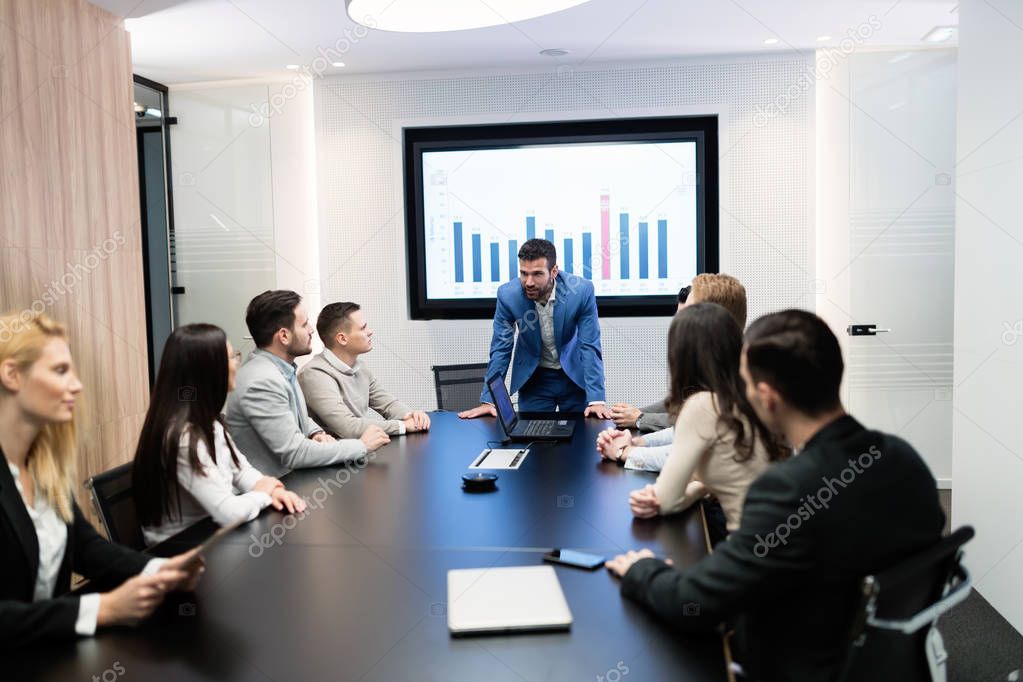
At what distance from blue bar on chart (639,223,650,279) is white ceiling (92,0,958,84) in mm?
1103

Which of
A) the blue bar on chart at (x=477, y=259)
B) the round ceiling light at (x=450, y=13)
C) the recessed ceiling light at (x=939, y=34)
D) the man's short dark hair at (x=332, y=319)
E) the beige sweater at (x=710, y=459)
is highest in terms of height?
the recessed ceiling light at (x=939, y=34)

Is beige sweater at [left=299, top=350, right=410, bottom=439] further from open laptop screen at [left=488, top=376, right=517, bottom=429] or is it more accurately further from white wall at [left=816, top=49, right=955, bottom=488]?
white wall at [left=816, top=49, right=955, bottom=488]

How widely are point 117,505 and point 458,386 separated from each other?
2607 mm

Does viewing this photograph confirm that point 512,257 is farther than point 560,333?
Yes

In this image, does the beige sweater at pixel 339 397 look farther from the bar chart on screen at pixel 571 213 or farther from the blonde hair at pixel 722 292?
the bar chart on screen at pixel 571 213

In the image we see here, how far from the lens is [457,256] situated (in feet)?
19.8

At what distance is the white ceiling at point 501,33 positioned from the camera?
15.0 feet

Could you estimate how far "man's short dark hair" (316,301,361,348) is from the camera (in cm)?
371

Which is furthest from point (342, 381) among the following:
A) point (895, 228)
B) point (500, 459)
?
point (895, 228)

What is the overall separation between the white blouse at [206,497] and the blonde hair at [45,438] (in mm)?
459

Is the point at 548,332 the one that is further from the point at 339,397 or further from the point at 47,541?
the point at 47,541

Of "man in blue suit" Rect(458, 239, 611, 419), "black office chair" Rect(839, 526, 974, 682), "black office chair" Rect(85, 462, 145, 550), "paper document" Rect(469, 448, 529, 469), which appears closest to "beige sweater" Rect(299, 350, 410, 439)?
"paper document" Rect(469, 448, 529, 469)

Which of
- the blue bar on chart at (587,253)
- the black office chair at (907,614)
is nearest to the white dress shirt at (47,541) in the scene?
the black office chair at (907,614)

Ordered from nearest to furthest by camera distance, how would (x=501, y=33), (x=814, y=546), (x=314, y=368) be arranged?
(x=814, y=546), (x=314, y=368), (x=501, y=33)
